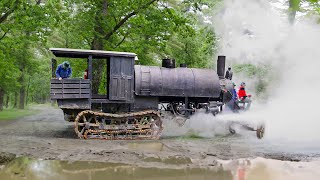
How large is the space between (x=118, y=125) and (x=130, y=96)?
123 centimetres

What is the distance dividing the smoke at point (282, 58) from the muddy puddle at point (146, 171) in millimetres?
4559

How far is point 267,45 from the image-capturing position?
66.8ft

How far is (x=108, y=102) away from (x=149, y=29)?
23.7 ft

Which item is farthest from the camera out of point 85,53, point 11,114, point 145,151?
point 11,114

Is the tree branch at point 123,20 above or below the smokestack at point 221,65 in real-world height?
above

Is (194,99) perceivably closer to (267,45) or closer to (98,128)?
(98,128)

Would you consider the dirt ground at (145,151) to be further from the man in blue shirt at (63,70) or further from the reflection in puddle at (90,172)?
the man in blue shirt at (63,70)

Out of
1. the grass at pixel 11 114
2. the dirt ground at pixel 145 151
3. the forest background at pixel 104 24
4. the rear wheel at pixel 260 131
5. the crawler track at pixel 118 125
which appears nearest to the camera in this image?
the dirt ground at pixel 145 151

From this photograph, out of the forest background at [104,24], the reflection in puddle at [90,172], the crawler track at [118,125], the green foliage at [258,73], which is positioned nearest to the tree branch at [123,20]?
the forest background at [104,24]

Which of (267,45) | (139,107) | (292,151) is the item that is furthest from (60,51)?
(267,45)

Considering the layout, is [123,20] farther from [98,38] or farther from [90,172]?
[90,172]

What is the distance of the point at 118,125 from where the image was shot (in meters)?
13.0

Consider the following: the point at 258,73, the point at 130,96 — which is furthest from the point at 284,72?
the point at 130,96

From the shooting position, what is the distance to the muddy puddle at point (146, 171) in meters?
7.14
